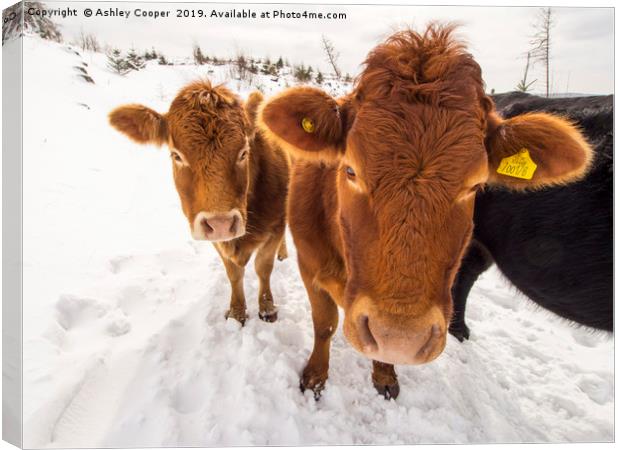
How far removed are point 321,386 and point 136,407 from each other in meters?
1.06

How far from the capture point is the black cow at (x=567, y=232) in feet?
6.34

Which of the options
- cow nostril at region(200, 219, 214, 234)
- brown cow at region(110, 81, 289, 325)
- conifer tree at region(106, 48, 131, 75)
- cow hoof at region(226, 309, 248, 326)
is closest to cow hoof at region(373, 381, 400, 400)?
cow hoof at region(226, 309, 248, 326)

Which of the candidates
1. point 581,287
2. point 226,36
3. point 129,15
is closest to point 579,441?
point 581,287

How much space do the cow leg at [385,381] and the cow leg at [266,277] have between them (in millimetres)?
940

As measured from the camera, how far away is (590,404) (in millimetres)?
2174

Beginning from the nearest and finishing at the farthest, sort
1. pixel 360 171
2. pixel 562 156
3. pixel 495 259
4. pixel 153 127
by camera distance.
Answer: pixel 360 171
pixel 562 156
pixel 153 127
pixel 495 259

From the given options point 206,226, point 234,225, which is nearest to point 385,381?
point 234,225

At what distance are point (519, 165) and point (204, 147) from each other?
1.59m

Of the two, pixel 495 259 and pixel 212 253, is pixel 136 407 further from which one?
pixel 495 259

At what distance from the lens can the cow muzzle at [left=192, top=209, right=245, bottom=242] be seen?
2.09m

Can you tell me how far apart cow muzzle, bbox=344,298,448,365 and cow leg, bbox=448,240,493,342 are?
157 cm

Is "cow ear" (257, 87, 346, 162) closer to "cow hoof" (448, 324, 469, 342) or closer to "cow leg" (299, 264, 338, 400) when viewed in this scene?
"cow leg" (299, 264, 338, 400)

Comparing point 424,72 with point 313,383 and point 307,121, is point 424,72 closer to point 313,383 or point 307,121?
point 307,121

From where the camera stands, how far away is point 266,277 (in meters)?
3.00
